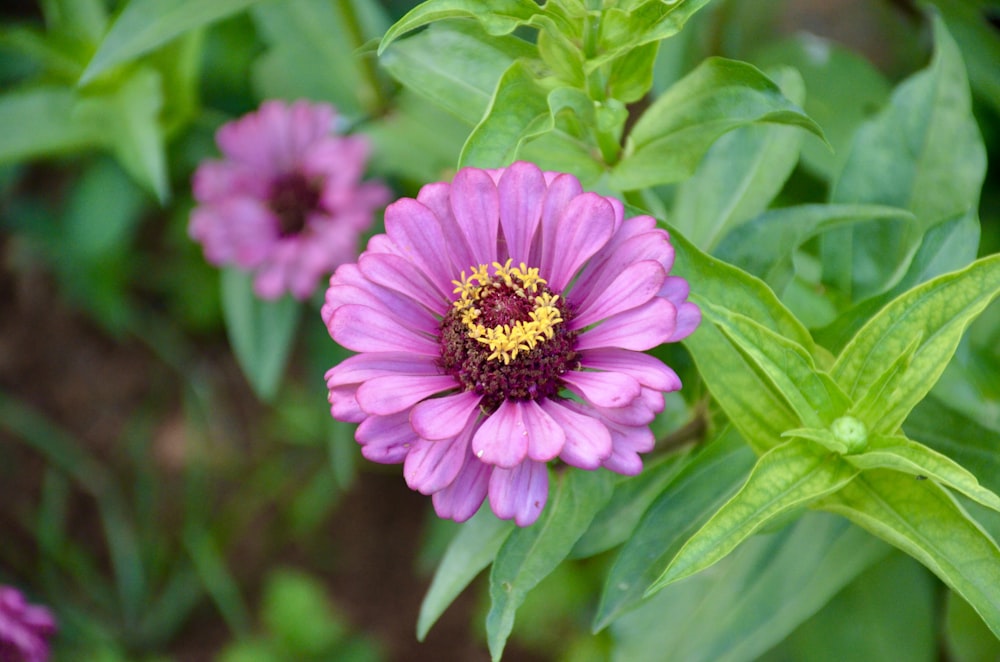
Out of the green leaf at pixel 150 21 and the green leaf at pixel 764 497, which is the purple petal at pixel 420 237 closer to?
the green leaf at pixel 764 497

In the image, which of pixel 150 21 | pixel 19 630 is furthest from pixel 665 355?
pixel 19 630

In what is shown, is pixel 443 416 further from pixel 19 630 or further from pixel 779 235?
pixel 19 630

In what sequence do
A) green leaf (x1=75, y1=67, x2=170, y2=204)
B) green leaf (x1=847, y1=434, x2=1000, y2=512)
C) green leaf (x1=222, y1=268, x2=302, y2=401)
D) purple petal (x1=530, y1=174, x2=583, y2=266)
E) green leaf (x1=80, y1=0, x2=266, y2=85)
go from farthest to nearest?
green leaf (x1=222, y1=268, x2=302, y2=401) → green leaf (x1=75, y1=67, x2=170, y2=204) → green leaf (x1=80, y1=0, x2=266, y2=85) → purple petal (x1=530, y1=174, x2=583, y2=266) → green leaf (x1=847, y1=434, x2=1000, y2=512)

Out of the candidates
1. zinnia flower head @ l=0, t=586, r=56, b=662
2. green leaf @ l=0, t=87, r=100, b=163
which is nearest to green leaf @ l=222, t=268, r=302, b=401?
green leaf @ l=0, t=87, r=100, b=163

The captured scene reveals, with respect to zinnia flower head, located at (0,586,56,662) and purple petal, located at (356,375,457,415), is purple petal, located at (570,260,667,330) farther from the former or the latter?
zinnia flower head, located at (0,586,56,662)

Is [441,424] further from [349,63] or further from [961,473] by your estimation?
[349,63]

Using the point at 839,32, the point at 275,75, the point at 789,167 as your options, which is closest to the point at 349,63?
the point at 275,75
